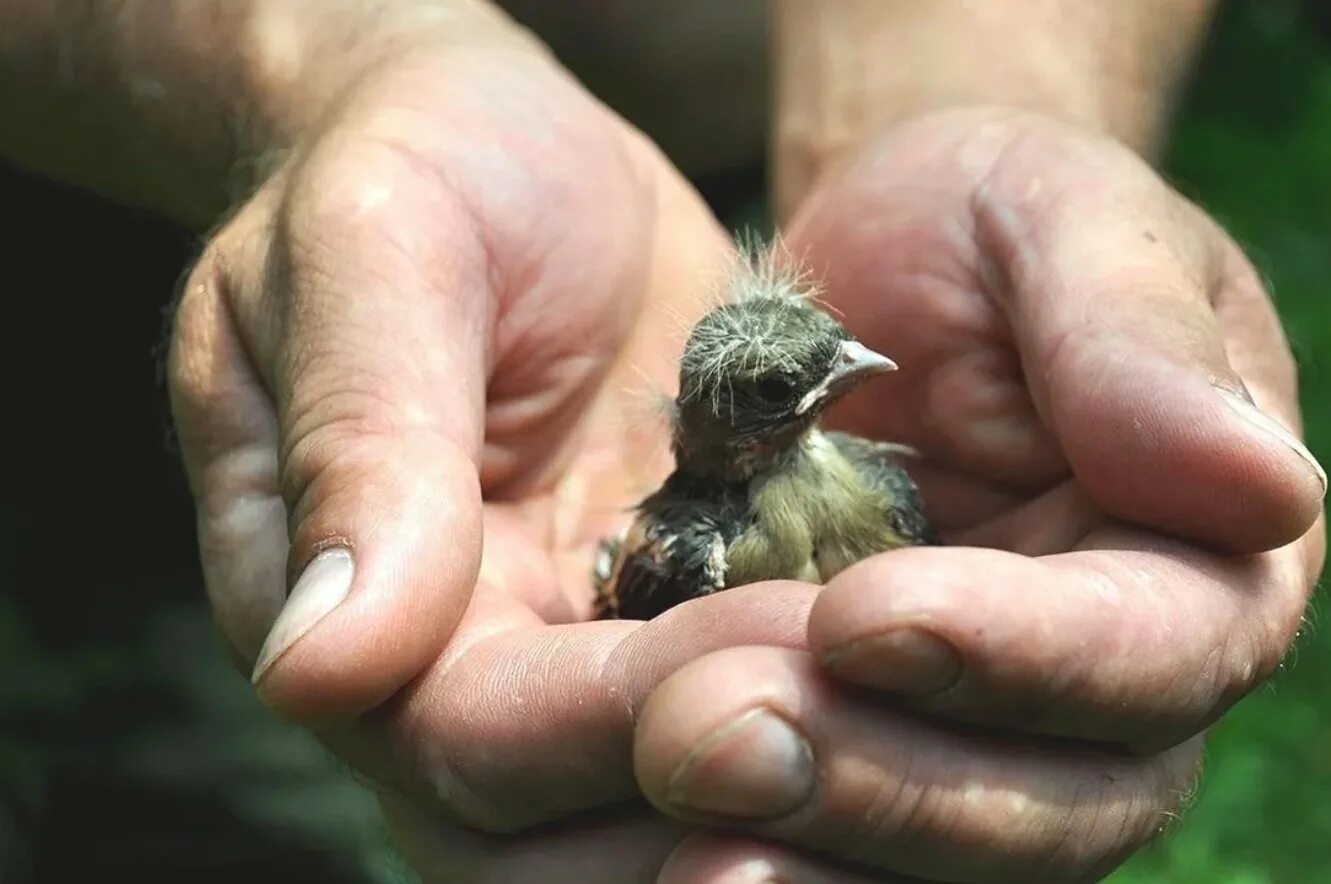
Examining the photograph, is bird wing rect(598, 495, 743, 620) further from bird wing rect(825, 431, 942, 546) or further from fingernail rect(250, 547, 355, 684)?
fingernail rect(250, 547, 355, 684)

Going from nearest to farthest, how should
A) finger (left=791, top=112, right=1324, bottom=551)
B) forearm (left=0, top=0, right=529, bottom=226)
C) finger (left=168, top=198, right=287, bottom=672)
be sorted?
finger (left=791, top=112, right=1324, bottom=551) < finger (left=168, top=198, right=287, bottom=672) < forearm (left=0, top=0, right=529, bottom=226)

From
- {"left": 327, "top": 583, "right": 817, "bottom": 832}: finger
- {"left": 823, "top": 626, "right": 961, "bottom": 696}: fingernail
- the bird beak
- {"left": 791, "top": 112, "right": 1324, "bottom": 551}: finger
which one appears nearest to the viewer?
{"left": 823, "top": 626, "right": 961, "bottom": 696}: fingernail

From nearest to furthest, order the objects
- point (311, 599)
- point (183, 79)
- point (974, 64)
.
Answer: point (311, 599) < point (183, 79) < point (974, 64)

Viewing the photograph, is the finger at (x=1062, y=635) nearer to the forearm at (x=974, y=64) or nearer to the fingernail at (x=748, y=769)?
the fingernail at (x=748, y=769)

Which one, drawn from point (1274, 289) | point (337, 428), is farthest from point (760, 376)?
point (1274, 289)

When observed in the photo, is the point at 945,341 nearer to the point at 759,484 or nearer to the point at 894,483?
the point at 894,483

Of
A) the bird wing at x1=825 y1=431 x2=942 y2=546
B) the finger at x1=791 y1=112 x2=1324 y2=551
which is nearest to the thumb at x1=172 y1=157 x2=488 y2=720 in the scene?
the bird wing at x1=825 y1=431 x2=942 y2=546

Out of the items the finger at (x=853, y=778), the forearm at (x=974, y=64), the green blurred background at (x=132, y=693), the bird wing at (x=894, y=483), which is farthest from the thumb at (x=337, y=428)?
the forearm at (x=974, y=64)
